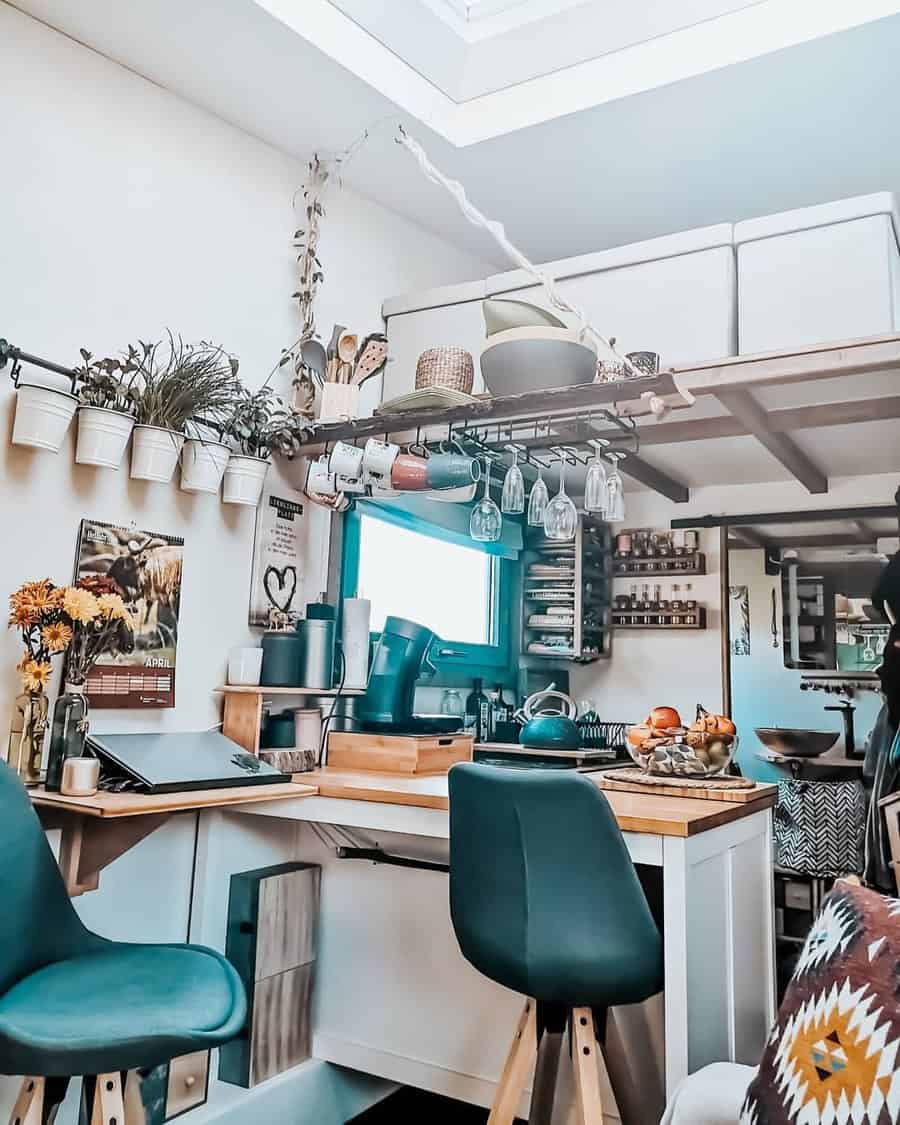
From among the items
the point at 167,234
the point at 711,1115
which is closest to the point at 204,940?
the point at 711,1115

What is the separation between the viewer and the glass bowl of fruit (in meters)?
2.35

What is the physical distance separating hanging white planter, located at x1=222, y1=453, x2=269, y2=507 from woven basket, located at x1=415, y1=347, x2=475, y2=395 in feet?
1.83

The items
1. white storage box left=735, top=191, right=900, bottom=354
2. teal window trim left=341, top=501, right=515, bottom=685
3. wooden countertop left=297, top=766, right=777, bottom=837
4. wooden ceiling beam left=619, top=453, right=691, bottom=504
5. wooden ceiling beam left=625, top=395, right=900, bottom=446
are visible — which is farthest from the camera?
wooden ceiling beam left=619, top=453, right=691, bottom=504

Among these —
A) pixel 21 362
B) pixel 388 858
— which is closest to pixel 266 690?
Result: pixel 388 858

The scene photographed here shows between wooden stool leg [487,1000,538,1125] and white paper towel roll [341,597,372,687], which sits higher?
white paper towel roll [341,597,372,687]

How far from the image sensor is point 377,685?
297cm

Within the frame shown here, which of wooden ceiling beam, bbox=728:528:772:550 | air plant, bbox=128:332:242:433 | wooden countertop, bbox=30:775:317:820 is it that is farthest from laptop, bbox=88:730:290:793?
wooden ceiling beam, bbox=728:528:772:550

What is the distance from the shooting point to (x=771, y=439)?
3.20 meters

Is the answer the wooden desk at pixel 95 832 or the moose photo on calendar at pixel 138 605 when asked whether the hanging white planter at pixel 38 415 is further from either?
the wooden desk at pixel 95 832

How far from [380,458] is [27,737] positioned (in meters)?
1.23

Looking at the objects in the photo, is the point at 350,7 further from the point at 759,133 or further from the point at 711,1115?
the point at 711,1115

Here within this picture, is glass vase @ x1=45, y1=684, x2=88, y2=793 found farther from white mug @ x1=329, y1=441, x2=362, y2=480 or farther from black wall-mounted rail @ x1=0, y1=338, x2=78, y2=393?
white mug @ x1=329, y1=441, x2=362, y2=480

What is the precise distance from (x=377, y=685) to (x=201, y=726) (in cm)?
60

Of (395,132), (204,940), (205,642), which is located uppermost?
(395,132)
